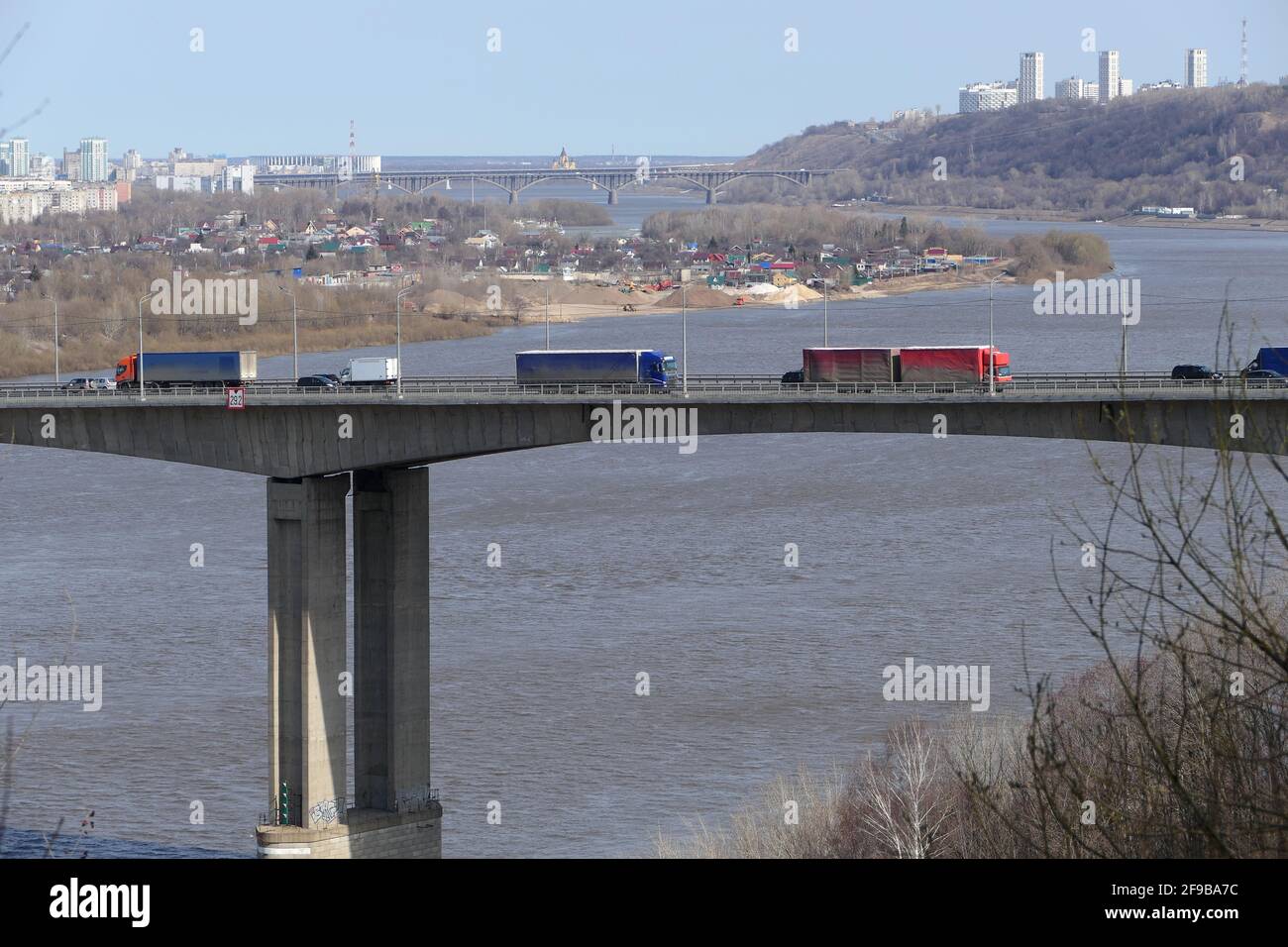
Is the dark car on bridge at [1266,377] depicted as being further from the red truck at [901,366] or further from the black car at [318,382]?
the black car at [318,382]

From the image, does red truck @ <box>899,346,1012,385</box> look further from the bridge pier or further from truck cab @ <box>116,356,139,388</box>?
truck cab @ <box>116,356,139,388</box>

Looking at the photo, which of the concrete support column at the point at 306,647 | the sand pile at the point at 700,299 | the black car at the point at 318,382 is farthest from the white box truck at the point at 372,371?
the sand pile at the point at 700,299

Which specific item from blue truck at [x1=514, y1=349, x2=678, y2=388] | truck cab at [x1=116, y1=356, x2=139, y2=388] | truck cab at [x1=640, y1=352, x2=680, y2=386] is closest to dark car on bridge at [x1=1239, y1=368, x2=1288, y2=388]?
blue truck at [x1=514, y1=349, x2=678, y2=388]

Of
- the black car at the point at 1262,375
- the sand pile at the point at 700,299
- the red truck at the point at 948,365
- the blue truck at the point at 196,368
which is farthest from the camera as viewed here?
the sand pile at the point at 700,299

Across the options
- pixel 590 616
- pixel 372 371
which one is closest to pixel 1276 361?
pixel 590 616
